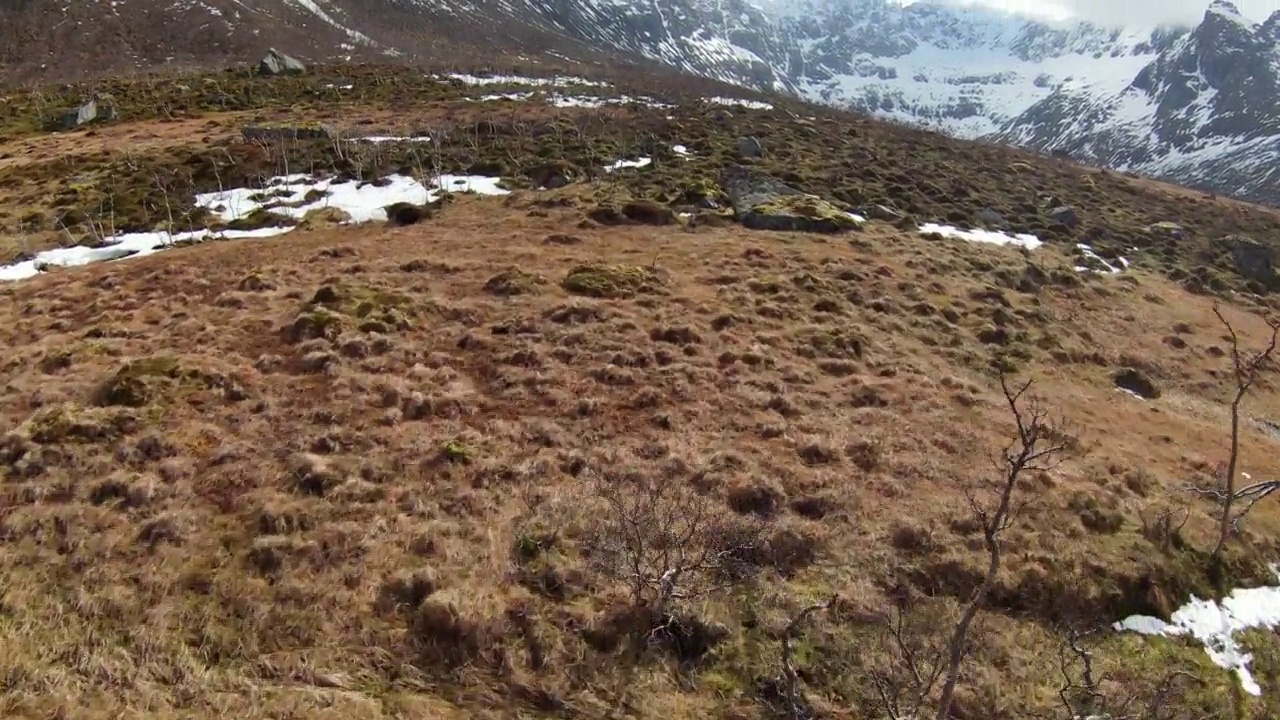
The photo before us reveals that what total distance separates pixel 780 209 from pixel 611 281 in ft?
56.4

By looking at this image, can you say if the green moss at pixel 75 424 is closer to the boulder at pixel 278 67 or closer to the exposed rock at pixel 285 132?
the exposed rock at pixel 285 132

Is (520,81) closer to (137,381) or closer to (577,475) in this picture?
(137,381)

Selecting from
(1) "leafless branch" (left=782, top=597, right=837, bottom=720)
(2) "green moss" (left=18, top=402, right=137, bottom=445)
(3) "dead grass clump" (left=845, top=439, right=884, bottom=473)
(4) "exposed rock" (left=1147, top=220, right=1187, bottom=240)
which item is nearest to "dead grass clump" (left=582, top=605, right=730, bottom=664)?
(1) "leafless branch" (left=782, top=597, right=837, bottom=720)

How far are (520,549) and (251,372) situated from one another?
35.3 feet

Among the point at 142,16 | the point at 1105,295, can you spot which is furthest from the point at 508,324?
the point at 142,16

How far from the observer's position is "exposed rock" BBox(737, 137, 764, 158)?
56356 mm

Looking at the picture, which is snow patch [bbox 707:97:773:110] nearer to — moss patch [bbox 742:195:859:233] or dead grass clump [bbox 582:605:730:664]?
moss patch [bbox 742:195:859:233]

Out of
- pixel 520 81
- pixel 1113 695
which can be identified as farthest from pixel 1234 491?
pixel 520 81

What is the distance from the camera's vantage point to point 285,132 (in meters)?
52.9

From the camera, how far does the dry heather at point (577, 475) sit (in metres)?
9.80

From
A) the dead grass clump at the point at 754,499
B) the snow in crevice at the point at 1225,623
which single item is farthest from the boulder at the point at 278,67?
the snow in crevice at the point at 1225,623

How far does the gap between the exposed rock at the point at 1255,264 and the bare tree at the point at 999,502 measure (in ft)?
124

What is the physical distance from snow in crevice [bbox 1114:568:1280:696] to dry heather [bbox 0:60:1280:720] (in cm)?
30

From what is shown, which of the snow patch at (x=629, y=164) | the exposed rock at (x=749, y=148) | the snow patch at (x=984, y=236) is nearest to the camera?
the snow patch at (x=984, y=236)
